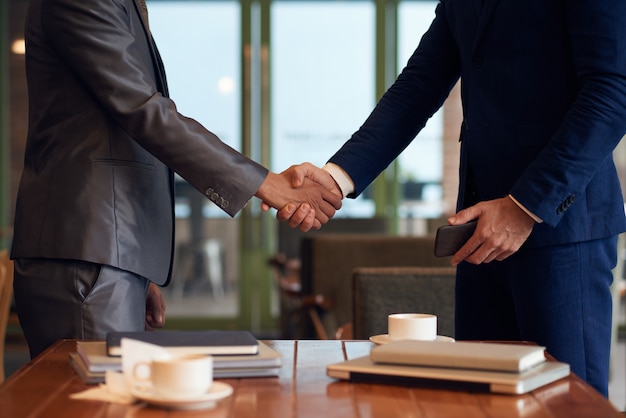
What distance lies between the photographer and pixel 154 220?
2.00 metres

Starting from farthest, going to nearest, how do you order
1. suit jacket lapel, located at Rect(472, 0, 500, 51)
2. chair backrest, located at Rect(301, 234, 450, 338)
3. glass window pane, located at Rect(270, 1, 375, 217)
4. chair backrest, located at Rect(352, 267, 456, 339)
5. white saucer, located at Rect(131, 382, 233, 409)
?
glass window pane, located at Rect(270, 1, 375, 217), chair backrest, located at Rect(301, 234, 450, 338), chair backrest, located at Rect(352, 267, 456, 339), suit jacket lapel, located at Rect(472, 0, 500, 51), white saucer, located at Rect(131, 382, 233, 409)

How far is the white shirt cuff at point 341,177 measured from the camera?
2.36 metres

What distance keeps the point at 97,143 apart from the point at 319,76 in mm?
5848

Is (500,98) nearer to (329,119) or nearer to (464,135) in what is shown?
(464,135)

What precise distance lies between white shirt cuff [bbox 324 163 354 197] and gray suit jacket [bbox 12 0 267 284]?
446mm

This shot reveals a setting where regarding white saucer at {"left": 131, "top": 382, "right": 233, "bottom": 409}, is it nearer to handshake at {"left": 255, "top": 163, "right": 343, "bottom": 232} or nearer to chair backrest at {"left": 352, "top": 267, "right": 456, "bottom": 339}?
handshake at {"left": 255, "top": 163, "right": 343, "bottom": 232}

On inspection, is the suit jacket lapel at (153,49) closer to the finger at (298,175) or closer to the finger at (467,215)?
the finger at (298,175)

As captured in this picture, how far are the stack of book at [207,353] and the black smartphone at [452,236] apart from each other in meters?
0.62

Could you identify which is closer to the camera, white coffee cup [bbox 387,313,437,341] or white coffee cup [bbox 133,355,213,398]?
white coffee cup [bbox 133,355,213,398]

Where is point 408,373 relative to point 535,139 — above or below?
below

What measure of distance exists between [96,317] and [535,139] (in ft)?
3.22

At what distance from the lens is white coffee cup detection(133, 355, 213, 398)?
104 centimetres

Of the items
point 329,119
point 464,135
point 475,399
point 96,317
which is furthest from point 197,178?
point 329,119

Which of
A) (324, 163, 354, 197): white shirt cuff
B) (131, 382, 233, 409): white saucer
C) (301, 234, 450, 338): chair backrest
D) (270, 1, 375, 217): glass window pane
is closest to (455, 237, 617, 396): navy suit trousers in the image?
(324, 163, 354, 197): white shirt cuff
